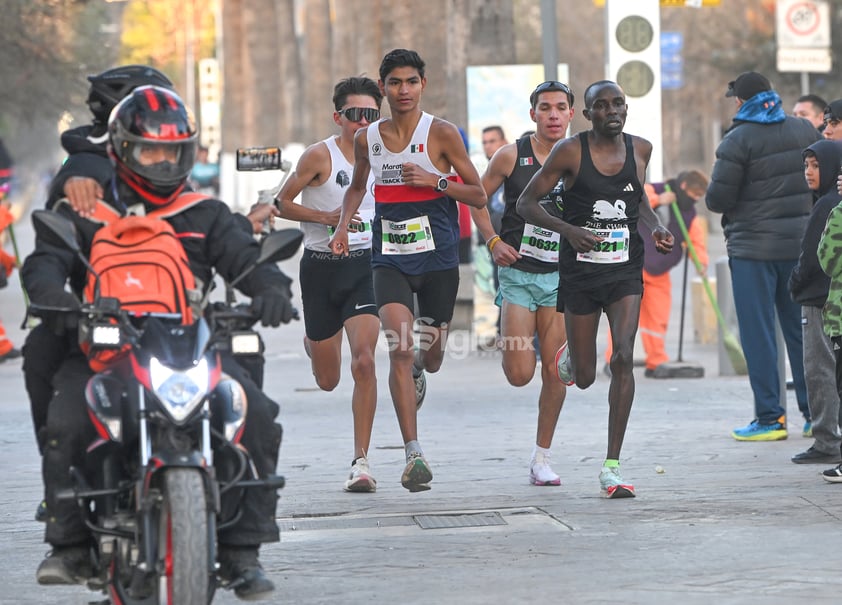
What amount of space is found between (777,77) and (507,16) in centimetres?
2167

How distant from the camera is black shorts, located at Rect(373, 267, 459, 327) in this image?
939 centimetres

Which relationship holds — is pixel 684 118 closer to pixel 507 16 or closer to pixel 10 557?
pixel 507 16

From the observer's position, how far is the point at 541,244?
984 cm

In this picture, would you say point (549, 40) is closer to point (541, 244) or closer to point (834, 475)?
point (541, 244)

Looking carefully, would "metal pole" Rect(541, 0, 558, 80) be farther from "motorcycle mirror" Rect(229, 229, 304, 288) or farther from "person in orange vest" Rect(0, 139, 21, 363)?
"motorcycle mirror" Rect(229, 229, 304, 288)

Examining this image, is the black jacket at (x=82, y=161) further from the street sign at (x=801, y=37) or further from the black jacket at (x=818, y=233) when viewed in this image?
the street sign at (x=801, y=37)

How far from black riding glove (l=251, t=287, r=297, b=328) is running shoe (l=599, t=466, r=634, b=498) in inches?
129

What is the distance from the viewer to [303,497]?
927 centimetres

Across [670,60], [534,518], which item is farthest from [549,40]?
[670,60]

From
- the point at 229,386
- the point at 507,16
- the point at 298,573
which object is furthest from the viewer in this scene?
the point at 507,16

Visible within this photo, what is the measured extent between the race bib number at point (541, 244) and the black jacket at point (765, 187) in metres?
1.71

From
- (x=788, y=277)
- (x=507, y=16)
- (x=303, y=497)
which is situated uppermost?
(x=507, y=16)

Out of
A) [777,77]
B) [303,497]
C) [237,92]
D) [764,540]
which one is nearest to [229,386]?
[764,540]

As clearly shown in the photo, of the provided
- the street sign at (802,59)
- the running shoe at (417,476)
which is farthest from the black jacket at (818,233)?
the street sign at (802,59)
